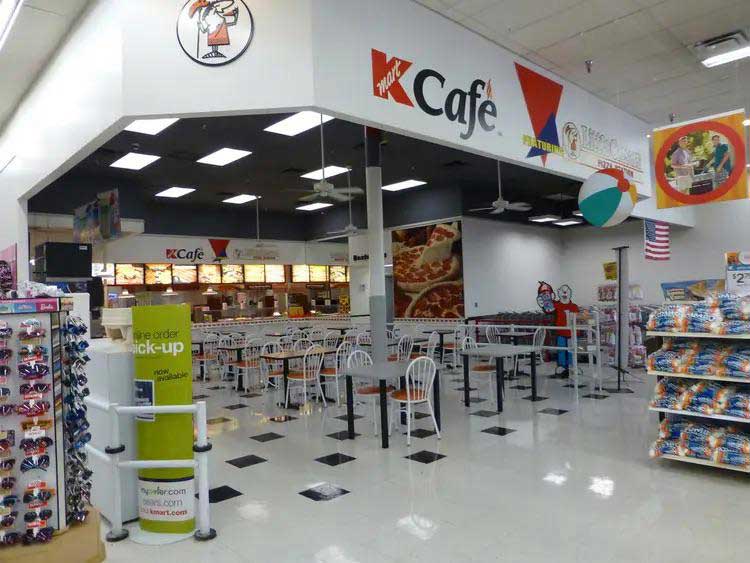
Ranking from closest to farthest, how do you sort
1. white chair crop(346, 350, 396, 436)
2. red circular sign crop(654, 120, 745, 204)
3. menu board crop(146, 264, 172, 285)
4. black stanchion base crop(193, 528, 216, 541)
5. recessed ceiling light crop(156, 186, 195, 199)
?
black stanchion base crop(193, 528, 216, 541) → white chair crop(346, 350, 396, 436) → red circular sign crop(654, 120, 745, 204) → recessed ceiling light crop(156, 186, 195, 199) → menu board crop(146, 264, 172, 285)

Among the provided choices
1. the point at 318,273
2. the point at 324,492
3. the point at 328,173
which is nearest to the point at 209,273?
the point at 318,273

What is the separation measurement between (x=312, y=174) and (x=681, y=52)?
616 centimetres

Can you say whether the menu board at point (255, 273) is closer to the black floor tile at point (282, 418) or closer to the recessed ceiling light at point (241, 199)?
the recessed ceiling light at point (241, 199)

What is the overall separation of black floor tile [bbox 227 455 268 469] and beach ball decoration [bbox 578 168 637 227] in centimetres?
412

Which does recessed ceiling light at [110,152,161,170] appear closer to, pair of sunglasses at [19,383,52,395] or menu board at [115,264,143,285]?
menu board at [115,264,143,285]

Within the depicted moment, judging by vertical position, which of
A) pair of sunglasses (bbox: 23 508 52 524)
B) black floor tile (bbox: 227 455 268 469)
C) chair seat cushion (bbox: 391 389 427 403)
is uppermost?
pair of sunglasses (bbox: 23 508 52 524)

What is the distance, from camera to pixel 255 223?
13281 mm

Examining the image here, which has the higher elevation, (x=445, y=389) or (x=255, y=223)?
(x=255, y=223)

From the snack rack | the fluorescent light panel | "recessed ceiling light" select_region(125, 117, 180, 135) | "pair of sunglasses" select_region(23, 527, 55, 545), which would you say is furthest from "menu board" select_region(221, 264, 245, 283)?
"pair of sunglasses" select_region(23, 527, 55, 545)

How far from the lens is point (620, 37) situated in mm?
5609

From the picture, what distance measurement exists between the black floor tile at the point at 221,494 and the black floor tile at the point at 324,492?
0.50 m

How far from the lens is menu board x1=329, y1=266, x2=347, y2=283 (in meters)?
15.2

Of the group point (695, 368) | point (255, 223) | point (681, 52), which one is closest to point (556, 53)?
point (681, 52)

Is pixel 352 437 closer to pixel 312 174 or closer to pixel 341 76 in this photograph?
pixel 341 76
